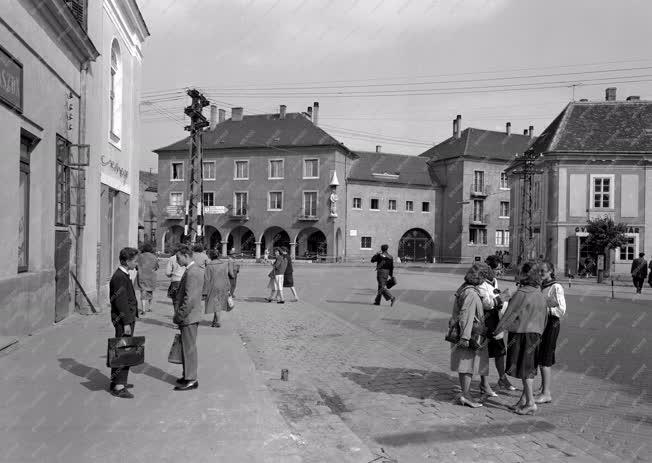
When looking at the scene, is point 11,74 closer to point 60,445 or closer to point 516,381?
point 60,445

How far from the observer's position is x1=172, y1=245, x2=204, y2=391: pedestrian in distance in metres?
7.09

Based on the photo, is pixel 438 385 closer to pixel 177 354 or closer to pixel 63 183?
pixel 177 354

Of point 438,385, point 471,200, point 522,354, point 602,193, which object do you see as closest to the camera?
point 522,354

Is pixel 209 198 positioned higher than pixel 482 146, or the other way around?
pixel 482 146

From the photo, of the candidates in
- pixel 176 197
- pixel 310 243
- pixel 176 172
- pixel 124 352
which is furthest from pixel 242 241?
pixel 124 352

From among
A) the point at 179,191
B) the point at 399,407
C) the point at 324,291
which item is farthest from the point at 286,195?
the point at 399,407

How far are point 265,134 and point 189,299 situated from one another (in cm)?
5470

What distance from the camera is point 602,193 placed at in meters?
39.1

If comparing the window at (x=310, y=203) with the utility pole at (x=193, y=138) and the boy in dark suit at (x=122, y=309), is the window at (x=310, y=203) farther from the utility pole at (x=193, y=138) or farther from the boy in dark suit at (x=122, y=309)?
the boy in dark suit at (x=122, y=309)

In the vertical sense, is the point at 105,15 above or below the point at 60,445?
above

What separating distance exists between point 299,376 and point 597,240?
101 feet

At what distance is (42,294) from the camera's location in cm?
1112

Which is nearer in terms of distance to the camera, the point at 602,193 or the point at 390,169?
the point at 602,193

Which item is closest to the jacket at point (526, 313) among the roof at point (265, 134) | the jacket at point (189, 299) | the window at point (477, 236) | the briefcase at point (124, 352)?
the jacket at point (189, 299)
